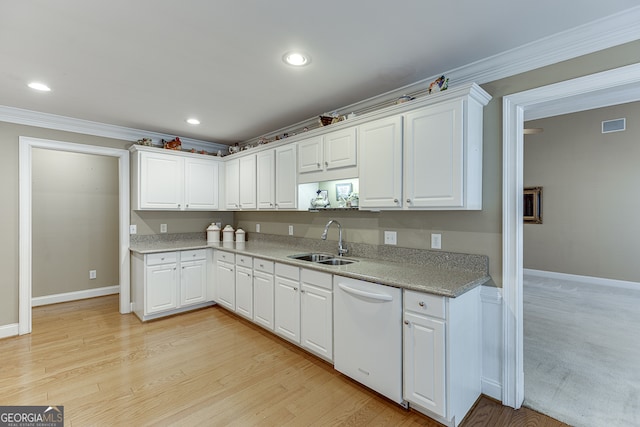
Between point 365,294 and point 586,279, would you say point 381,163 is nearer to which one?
point 365,294

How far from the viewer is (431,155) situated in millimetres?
2223

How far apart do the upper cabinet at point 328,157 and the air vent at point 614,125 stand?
16.8 ft

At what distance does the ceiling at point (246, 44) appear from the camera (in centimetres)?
167

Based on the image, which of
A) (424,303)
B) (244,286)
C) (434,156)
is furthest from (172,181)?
(424,303)

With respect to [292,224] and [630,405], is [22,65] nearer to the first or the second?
[292,224]

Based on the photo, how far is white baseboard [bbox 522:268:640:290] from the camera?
484cm

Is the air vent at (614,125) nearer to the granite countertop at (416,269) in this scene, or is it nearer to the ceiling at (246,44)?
the ceiling at (246,44)

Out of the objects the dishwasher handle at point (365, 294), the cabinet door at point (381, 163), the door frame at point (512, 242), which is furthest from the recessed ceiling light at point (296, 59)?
the dishwasher handle at point (365, 294)

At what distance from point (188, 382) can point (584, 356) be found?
3570mm

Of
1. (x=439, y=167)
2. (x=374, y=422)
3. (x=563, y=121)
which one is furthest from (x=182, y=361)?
(x=563, y=121)

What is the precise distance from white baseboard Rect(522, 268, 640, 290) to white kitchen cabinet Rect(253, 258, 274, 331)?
15.9 feet

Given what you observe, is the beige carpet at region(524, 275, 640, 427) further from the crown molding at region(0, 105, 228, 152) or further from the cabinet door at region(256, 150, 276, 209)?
the crown molding at region(0, 105, 228, 152)

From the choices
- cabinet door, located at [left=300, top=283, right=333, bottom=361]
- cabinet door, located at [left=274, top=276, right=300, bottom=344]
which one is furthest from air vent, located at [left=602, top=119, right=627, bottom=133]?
cabinet door, located at [left=274, top=276, right=300, bottom=344]

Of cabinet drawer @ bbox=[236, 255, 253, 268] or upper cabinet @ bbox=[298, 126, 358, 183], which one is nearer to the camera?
upper cabinet @ bbox=[298, 126, 358, 183]
